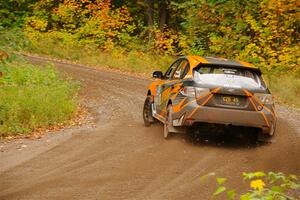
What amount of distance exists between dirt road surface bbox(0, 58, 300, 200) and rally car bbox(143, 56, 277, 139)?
54 centimetres

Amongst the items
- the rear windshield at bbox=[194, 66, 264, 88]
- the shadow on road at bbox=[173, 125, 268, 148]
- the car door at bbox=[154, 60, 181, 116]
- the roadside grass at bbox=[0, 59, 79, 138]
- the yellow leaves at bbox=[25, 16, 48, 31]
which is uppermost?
the yellow leaves at bbox=[25, 16, 48, 31]

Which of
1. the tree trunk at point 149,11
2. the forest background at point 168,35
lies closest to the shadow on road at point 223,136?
the forest background at point 168,35

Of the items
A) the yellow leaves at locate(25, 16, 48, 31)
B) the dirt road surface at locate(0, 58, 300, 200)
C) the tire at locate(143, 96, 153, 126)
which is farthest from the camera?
the yellow leaves at locate(25, 16, 48, 31)

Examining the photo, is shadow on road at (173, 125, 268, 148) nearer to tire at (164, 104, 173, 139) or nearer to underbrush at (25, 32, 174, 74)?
tire at (164, 104, 173, 139)

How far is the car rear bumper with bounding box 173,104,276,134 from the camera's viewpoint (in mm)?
10109

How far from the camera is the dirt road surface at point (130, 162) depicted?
7.54 metres

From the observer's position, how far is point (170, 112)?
10.9 m

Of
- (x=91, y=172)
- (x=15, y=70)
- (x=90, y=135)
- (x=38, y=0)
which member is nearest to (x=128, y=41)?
(x=38, y=0)

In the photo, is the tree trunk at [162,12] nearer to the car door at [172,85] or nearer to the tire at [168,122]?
the car door at [172,85]

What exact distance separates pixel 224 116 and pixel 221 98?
1.11 feet

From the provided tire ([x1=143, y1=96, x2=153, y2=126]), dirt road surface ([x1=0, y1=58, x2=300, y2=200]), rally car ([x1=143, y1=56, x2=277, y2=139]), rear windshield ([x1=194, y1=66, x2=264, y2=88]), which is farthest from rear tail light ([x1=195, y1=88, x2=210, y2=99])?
tire ([x1=143, y1=96, x2=153, y2=126])

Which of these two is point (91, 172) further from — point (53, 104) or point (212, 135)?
point (53, 104)

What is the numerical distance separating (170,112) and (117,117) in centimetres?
381

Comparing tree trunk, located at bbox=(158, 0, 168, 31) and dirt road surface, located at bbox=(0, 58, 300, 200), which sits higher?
tree trunk, located at bbox=(158, 0, 168, 31)
